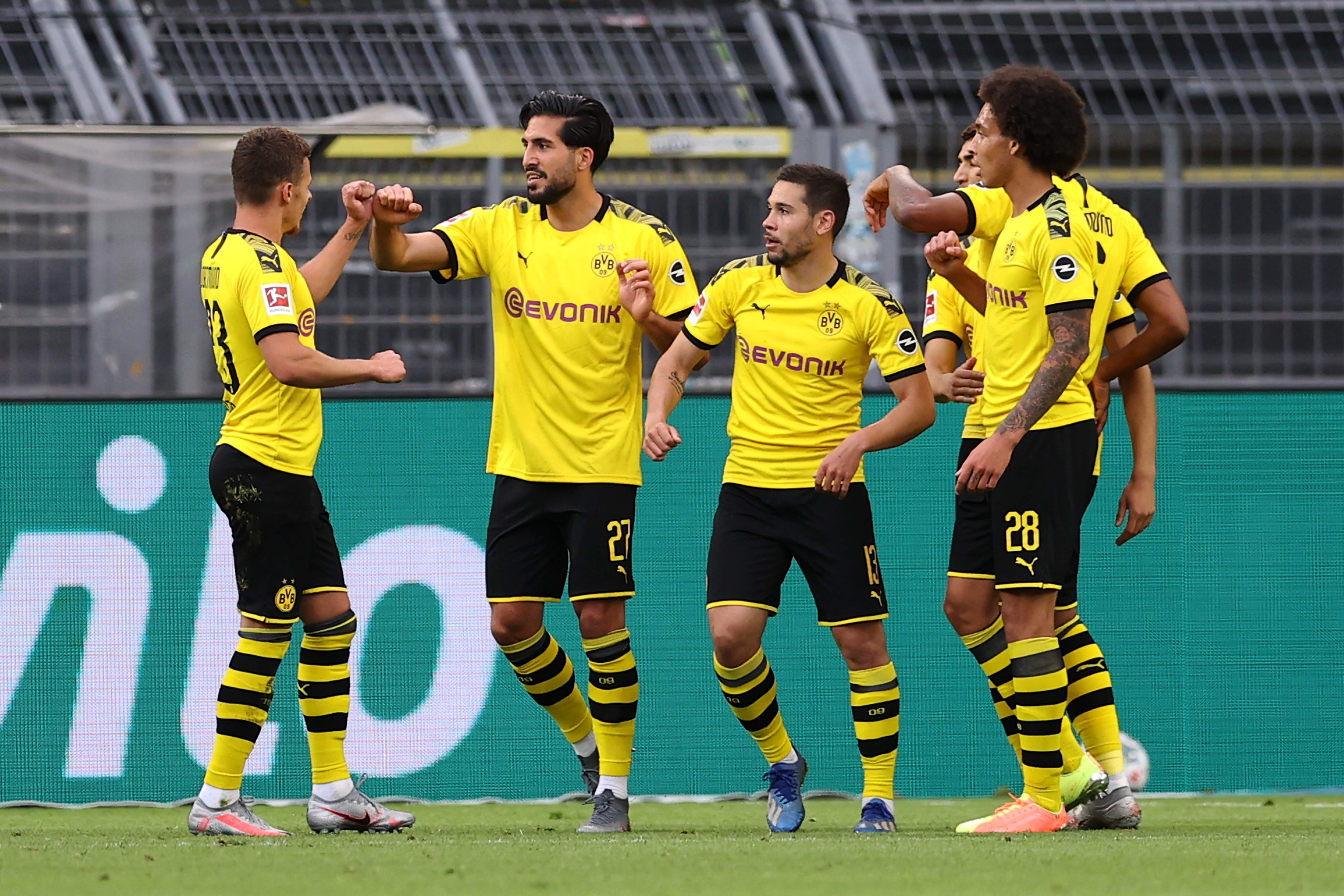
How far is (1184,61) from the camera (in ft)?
34.7

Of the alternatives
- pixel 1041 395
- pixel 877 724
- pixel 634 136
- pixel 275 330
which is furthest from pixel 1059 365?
pixel 634 136

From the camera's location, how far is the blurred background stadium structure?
336 inches

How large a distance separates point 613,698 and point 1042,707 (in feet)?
3.84

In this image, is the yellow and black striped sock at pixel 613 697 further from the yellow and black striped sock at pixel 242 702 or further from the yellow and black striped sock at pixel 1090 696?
the yellow and black striped sock at pixel 1090 696

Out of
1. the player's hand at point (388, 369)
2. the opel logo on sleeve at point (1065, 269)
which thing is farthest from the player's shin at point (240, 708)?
the opel logo on sleeve at point (1065, 269)

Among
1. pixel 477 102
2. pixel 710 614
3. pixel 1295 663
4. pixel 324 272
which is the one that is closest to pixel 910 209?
pixel 710 614

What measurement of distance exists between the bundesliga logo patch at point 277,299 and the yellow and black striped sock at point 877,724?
1818 millimetres

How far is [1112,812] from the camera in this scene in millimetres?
5133

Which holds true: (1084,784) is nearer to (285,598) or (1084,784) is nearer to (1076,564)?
(1076,564)

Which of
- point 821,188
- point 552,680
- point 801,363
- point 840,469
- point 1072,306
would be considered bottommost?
point 552,680

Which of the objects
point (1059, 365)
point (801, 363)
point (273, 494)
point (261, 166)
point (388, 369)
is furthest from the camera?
point (801, 363)

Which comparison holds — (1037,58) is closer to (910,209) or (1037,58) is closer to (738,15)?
(738,15)

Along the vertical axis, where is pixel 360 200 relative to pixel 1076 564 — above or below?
above

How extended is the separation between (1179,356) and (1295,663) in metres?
2.85
